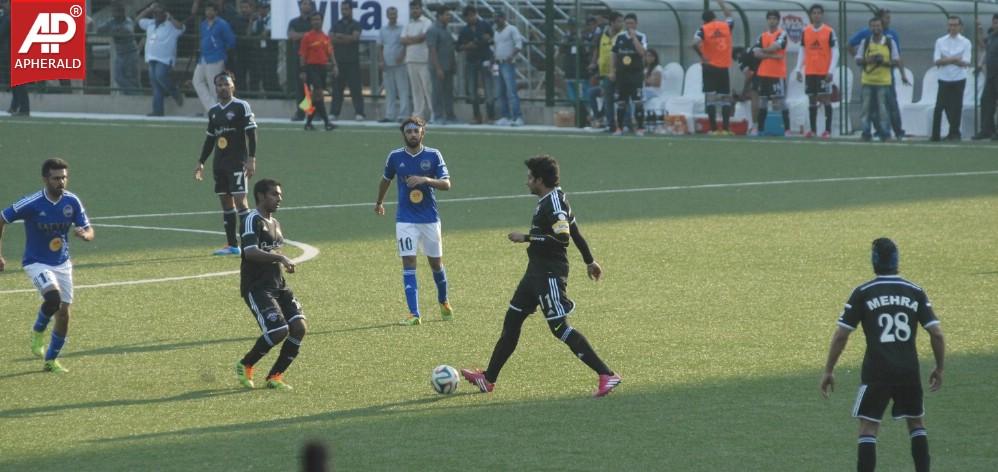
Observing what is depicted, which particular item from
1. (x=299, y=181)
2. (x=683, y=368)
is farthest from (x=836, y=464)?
(x=299, y=181)

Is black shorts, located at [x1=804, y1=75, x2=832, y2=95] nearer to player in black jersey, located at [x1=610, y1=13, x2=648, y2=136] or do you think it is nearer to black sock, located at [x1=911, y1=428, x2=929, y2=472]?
player in black jersey, located at [x1=610, y1=13, x2=648, y2=136]

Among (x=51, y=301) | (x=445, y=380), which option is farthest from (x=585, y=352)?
(x=51, y=301)

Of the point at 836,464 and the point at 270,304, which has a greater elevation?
the point at 270,304

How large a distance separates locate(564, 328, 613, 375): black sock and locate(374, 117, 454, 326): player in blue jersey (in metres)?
3.26

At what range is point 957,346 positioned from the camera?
1179cm

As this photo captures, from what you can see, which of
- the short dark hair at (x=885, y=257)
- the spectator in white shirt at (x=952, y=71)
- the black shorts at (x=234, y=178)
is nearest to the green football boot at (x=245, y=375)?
the short dark hair at (x=885, y=257)

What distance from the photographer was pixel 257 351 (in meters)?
10.6

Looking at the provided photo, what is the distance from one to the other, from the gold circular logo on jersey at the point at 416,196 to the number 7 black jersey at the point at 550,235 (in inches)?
121

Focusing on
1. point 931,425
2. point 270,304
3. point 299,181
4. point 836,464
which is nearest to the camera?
point 836,464

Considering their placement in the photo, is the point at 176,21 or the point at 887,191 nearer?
the point at 887,191

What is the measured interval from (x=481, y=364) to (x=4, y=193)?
14.3 m

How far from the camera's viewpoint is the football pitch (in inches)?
355

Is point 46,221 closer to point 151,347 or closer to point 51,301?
point 51,301

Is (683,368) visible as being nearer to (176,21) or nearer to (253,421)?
(253,421)
